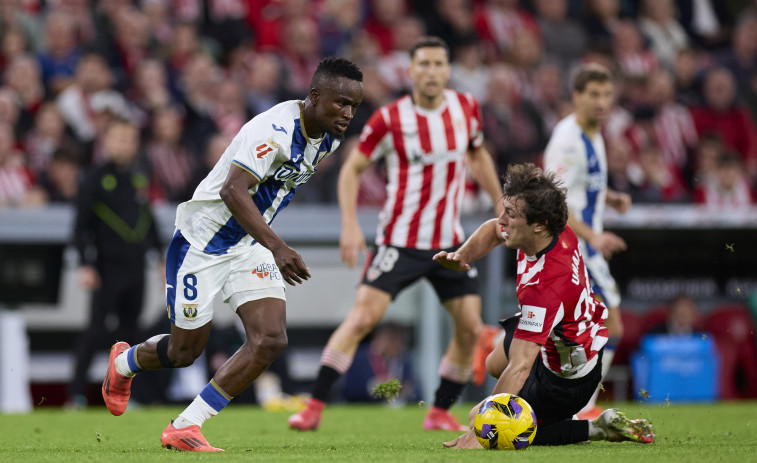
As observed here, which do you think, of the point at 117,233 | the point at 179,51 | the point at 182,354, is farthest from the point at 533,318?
the point at 179,51

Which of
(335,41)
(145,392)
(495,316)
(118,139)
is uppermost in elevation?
(335,41)

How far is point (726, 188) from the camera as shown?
454 inches

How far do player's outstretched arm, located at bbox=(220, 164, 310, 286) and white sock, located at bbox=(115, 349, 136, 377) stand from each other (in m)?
1.30

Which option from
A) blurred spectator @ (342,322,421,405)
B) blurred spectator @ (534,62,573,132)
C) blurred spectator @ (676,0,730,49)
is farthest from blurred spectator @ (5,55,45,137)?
blurred spectator @ (676,0,730,49)

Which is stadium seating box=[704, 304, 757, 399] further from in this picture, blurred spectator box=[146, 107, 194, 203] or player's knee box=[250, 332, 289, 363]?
player's knee box=[250, 332, 289, 363]

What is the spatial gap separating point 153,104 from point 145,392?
10.5 ft

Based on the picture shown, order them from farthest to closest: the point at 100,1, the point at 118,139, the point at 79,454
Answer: the point at 100,1, the point at 118,139, the point at 79,454

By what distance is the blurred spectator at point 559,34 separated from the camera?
1441cm

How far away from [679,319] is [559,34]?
5362 mm

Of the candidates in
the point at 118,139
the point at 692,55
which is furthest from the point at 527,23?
the point at 118,139

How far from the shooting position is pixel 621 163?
37.7 feet

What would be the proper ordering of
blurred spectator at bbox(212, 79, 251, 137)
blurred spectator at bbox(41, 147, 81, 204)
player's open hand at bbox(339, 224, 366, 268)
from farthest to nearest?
1. blurred spectator at bbox(212, 79, 251, 137)
2. blurred spectator at bbox(41, 147, 81, 204)
3. player's open hand at bbox(339, 224, 366, 268)

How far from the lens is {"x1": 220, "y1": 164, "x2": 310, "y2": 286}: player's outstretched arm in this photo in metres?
4.82

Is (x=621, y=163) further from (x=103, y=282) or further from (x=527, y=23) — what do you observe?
(x=103, y=282)
